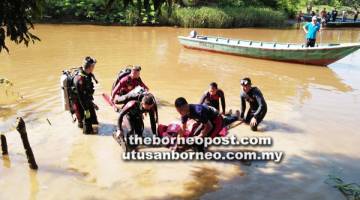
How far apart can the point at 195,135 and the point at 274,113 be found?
12.5 ft

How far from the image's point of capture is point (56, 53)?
17734 mm

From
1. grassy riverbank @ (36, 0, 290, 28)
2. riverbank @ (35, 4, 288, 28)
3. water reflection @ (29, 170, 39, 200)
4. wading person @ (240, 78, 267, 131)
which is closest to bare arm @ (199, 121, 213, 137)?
wading person @ (240, 78, 267, 131)

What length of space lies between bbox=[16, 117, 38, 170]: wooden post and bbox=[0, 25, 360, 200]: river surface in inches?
7.5

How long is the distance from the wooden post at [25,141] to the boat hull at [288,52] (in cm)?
1163

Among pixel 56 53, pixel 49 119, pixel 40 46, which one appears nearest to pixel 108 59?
pixel 56 53

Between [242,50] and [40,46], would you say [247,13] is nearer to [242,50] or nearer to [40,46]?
[242,50]

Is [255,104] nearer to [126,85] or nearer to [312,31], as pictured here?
[126,85]

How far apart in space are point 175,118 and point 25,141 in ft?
13.8

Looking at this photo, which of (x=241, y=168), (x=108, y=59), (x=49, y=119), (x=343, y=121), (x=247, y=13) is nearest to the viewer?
(x=241, y=168)

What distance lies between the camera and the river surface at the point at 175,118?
266 inches

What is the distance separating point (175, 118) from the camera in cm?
998

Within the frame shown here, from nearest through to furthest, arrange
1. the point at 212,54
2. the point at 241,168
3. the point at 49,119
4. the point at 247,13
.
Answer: the point at 241,168 → the point at 49,119 → the point at 212,54 → the point at 247,13

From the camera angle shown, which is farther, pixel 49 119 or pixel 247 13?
pixel 247 13

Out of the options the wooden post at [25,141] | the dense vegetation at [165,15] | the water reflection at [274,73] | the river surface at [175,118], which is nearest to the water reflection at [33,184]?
the river surface at [175,118]
